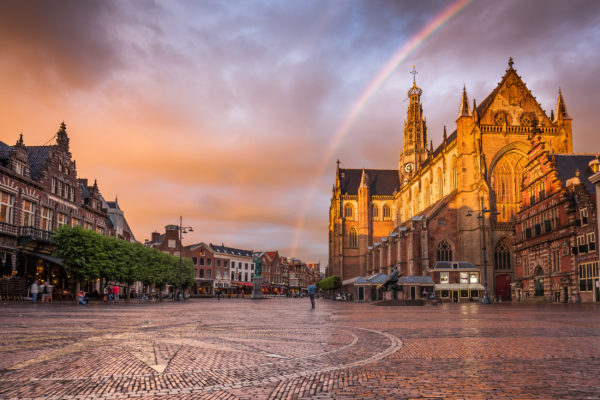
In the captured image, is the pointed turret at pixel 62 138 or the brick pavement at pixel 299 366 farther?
the pointed turret at pixel 62 138

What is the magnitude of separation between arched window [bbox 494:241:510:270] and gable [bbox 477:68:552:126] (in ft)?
48.8

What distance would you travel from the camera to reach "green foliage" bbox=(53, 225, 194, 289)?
39281 mm

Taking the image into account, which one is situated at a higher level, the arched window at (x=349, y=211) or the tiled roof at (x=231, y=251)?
the arched window at (x=349, y=211)

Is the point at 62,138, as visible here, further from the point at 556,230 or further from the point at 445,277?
the point at 556,230

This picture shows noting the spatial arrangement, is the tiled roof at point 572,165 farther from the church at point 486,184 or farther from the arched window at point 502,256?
the arched window at point 502,256

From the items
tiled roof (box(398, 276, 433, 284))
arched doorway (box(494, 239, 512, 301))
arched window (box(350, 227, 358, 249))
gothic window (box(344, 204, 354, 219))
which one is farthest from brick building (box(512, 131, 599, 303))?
gothic window (box(344, 204, 354, 219))

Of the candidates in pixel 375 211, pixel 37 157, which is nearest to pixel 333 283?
pixel 375 211

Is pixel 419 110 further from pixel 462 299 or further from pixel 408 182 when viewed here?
pixel 462 299

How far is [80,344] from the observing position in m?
9.70

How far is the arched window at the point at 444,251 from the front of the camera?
6222 cm

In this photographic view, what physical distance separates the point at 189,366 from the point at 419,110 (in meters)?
106

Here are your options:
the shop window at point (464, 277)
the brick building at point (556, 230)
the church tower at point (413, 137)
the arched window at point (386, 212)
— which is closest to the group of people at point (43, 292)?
the brick building at point (556, 230)

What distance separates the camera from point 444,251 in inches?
2457

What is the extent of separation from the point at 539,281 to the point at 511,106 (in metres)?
25.9
